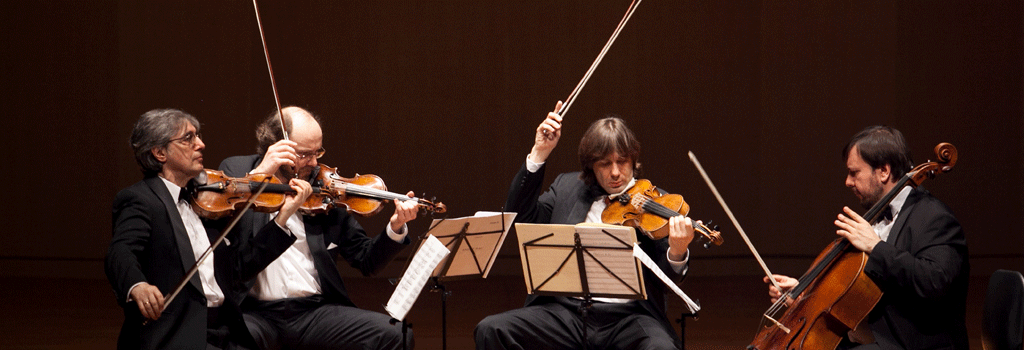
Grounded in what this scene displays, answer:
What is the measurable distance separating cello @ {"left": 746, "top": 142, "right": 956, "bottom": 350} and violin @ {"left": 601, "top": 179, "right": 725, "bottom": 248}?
363 mm

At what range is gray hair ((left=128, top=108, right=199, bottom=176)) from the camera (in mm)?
2586

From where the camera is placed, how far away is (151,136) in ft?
8.48

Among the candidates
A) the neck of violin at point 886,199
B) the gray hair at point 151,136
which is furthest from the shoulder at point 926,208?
the gray hair at point 151,136

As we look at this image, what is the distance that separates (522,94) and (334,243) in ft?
11.3

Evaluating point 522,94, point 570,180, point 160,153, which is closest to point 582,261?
point 570,180

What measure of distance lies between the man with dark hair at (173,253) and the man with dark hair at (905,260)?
1.70 m

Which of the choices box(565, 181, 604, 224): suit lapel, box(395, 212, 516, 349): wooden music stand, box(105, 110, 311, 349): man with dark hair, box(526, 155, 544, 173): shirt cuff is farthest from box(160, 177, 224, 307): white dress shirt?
box(565, 181, 604, 224): suit lapel

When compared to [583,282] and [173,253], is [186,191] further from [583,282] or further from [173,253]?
[583,282]

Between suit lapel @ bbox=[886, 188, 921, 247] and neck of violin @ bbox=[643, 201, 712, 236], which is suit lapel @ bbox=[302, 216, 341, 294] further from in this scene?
suit lapel @ bbox=[886, 188, 921, 247]

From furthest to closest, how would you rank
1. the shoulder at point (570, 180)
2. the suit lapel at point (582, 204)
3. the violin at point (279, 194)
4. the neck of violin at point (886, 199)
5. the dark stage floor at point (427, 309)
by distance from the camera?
the dark stage floor at point (427, 309) < the shoulder at point (570, 180) < the suit lapel at point (582, 204) < the violin at point (279, 194) < the neck of violin at point (886, 199)

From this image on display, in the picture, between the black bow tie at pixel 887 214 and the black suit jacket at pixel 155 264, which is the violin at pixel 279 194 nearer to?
the black suit jacket at pixel 155 264

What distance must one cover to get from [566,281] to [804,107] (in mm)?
4253

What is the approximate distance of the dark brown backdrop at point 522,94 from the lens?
6238 mm

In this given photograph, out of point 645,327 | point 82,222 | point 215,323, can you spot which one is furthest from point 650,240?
point 82,222
